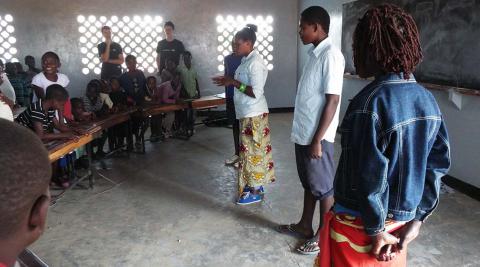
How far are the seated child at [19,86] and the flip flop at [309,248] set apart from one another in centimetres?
453

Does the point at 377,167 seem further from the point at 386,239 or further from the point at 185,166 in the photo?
the point at 185,166

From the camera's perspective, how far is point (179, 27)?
7379mm

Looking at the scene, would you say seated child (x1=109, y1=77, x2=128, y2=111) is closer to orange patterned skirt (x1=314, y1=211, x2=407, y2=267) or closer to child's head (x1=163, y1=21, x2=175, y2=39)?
child's head (x1=163, y1=21, x2=175, y2=39)

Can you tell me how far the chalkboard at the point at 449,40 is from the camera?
335 cm

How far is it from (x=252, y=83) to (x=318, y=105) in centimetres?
86

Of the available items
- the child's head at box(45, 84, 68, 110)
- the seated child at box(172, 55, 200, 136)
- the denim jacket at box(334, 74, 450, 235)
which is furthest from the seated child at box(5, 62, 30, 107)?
the denim jacket at box(334, 74, 450, 235)

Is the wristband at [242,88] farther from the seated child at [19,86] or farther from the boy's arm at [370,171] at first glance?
the seated child at [19,86]

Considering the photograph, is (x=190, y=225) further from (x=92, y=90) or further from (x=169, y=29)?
(x=169, y=29)

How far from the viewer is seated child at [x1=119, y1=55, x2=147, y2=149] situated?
5148 millimetres

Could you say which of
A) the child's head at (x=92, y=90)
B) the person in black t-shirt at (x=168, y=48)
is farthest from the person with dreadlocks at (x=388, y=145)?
the person in black t-shirt at (x=168, y=48)

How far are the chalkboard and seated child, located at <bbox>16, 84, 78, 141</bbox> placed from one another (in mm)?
3470

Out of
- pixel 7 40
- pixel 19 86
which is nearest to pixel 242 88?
pixel 19 86

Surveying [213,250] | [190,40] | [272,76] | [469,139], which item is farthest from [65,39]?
[469,139]

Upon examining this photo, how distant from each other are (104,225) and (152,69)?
5.04 meters
